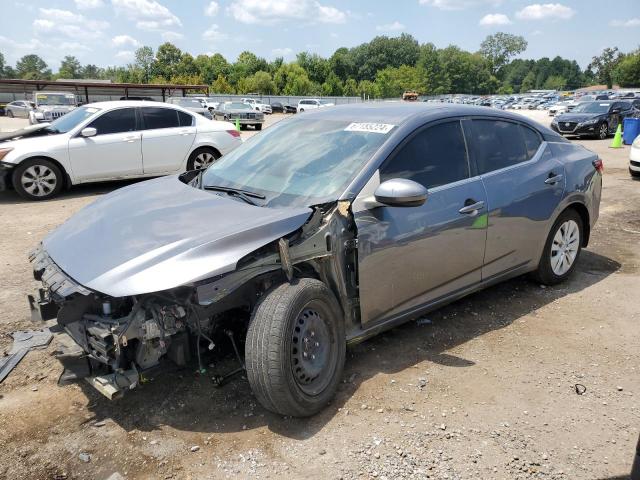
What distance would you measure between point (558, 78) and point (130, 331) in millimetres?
185425

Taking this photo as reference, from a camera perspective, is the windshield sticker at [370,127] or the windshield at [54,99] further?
the windshield at [54,99]

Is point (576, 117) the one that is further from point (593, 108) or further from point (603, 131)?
point (593, 108)

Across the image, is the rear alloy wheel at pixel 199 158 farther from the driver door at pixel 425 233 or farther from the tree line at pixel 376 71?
the tree line at pixel 376 71

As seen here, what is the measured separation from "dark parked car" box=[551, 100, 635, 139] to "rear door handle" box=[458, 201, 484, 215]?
18.5 m

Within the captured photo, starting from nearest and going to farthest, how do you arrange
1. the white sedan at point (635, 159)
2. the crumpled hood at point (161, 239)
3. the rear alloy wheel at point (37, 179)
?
the crumpled hood at point (161, 239)
the rear alloy wheel at point (37, 179)
the white sedan at point (635, 159)

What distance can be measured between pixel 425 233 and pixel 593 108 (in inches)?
820

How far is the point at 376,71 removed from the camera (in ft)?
441

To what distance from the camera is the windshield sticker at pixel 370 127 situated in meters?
3.66

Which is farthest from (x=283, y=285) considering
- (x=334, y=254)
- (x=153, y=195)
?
(x=153, y=195)

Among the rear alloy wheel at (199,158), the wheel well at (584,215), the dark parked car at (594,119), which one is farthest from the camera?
the dark parked car at (594,119)

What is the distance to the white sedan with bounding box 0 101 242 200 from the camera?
8.92 metres

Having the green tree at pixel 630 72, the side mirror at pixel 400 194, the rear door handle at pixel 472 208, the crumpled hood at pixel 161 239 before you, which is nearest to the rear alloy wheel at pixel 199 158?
the crumpled hood at pixel 161 239

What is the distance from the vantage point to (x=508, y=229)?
165 inches

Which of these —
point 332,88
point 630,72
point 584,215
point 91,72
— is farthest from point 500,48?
point 584,215
